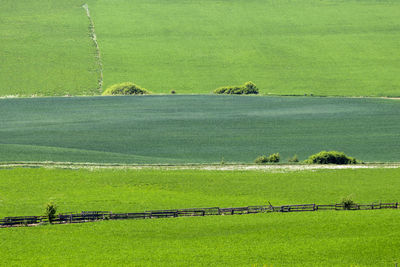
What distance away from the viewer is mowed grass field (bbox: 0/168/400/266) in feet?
169

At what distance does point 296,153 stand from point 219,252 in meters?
35.7

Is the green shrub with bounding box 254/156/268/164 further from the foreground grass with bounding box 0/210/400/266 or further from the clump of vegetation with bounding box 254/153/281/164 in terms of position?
the foreground grass with bounding box 0/210/400/266

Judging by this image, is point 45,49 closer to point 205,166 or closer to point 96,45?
point 96,45

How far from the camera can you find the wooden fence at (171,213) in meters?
59.5

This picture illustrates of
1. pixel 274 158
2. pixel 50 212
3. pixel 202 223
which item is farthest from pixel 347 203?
pixel 50 212

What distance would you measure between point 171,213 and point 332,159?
2634 centimetres

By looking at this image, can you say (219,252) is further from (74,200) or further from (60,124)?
(60,124)

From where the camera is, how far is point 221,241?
181 feet

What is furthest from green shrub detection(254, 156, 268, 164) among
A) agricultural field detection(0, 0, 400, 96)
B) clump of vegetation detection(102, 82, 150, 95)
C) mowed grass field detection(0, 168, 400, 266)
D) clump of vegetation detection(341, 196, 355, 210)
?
clump of vegetation detection(102, 82, 150, 95)

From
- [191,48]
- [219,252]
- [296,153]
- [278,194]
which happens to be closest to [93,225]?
[219,252]

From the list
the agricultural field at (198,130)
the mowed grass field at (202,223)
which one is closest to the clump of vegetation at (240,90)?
the agricultural field at (198,130)

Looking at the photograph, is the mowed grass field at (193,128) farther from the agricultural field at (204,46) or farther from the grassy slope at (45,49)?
the agricultural field at (204,46)

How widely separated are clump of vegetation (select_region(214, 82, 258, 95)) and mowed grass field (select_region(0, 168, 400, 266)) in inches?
1952

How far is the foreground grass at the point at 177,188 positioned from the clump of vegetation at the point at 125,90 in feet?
160
